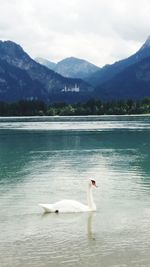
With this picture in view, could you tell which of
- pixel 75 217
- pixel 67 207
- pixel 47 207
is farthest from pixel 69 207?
pixel 47 207

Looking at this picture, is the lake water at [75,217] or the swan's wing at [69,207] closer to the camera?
the lake water at [75,217]

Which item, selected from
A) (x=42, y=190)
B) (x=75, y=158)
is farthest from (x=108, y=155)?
(x=42, y=190)

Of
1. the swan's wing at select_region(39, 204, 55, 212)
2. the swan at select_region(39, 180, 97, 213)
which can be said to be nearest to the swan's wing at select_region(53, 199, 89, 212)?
the swan at select_region(39, 180, 97, 213)

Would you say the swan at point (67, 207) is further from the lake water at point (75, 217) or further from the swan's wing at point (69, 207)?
the lake water at point (75, 217)

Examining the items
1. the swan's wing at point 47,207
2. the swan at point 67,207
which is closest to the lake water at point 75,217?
the swan's wing at point 47,207

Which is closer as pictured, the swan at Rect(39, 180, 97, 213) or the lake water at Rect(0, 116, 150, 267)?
the lake water at Rect(0, 116, 150, 267)

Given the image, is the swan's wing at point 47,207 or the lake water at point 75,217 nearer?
the lake water at point 75,217

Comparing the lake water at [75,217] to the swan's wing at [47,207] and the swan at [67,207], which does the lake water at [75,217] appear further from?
the swan at [67,207]

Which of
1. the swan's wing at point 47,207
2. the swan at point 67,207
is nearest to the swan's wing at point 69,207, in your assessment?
the swan at point 67,207

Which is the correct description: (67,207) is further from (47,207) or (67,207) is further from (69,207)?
(47,207)

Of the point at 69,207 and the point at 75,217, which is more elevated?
the point at 69,207

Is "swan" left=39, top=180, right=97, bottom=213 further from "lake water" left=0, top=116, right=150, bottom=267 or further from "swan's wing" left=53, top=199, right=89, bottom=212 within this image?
"lake water" left=0, top=116, right=150, bottom=267

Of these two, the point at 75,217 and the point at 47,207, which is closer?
the point at 75,217

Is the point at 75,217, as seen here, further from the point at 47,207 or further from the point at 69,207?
the point at 47,207
